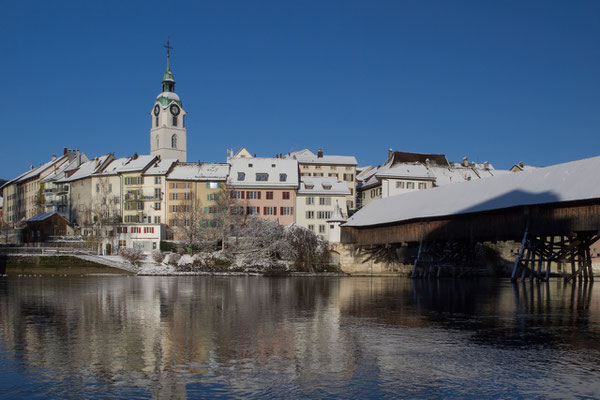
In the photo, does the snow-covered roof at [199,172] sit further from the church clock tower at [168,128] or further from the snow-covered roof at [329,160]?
the church clock tower at [168,128]

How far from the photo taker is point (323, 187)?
68.7 metres

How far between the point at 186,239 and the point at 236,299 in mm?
35950

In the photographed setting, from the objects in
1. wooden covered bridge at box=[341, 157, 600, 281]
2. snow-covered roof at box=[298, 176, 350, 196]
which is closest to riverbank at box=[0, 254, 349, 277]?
wooden covered bridge at box=[341, 157, 600, 281]

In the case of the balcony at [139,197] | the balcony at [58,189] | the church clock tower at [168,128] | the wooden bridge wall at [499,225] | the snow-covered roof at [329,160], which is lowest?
the wooden bridge wall at [499,225]

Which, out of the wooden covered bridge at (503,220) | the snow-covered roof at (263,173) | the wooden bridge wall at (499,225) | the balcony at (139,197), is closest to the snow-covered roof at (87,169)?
the balcony at (139,197)

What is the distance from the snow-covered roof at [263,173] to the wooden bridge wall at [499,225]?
18.1 metres

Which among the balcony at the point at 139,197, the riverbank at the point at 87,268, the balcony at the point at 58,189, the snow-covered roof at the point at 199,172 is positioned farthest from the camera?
the balcony at the point at 58,189

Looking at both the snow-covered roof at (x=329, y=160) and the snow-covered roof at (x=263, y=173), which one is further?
the snow-covered roof at (x=329, y=160)

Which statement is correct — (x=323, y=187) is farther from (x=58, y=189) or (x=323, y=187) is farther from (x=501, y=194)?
(x=58, y=189)

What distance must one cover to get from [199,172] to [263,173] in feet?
24.8

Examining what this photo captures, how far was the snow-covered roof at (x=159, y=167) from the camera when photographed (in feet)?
234

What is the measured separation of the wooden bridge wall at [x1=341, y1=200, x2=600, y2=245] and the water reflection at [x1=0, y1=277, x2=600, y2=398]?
35.9 feet

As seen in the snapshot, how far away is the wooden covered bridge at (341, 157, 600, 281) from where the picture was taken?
33000mm

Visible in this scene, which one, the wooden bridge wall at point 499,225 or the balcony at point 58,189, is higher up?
the balcony at point 58,189
